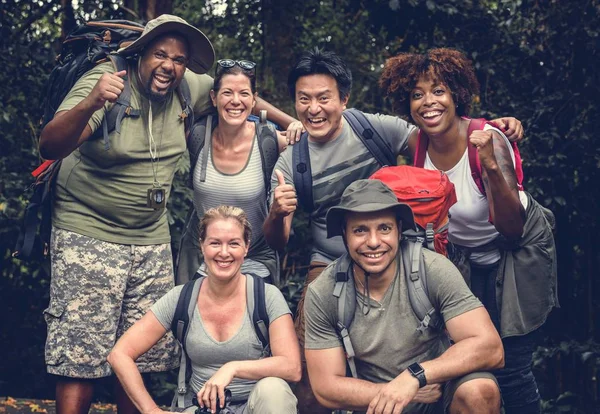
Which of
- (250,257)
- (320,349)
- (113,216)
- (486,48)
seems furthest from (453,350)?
(486,48)

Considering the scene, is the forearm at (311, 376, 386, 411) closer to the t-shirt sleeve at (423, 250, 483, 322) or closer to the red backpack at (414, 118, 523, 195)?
the t-shirt sleeve at (423, 250, 483, 322)

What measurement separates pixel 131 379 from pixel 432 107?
2.01 m

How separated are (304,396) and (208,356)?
2.34 ft

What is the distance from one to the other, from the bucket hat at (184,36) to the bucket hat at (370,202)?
122 cm

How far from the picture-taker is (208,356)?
4.49m

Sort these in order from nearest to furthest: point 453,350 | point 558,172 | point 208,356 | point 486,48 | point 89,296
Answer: point 453,350
point 208,356
point 89,296
point 558,172
point 486,48

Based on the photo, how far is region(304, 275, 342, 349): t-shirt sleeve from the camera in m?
4.34

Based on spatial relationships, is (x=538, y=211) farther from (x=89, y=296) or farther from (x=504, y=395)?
(x=89, y=296)

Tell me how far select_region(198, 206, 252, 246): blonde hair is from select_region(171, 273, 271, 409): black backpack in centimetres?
26

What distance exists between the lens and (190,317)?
179 inches

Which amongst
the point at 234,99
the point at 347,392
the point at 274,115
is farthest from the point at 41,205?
the point at 347,392

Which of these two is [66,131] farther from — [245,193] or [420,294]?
[420,294]

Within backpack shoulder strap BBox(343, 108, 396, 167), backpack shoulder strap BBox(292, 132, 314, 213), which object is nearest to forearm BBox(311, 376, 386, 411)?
backpack shoulder strap BBox(292, 132, 314, 213)

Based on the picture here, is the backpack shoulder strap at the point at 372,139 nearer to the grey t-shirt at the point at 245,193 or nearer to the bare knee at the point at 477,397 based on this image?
the grey t-shirt at the point at 245,193
